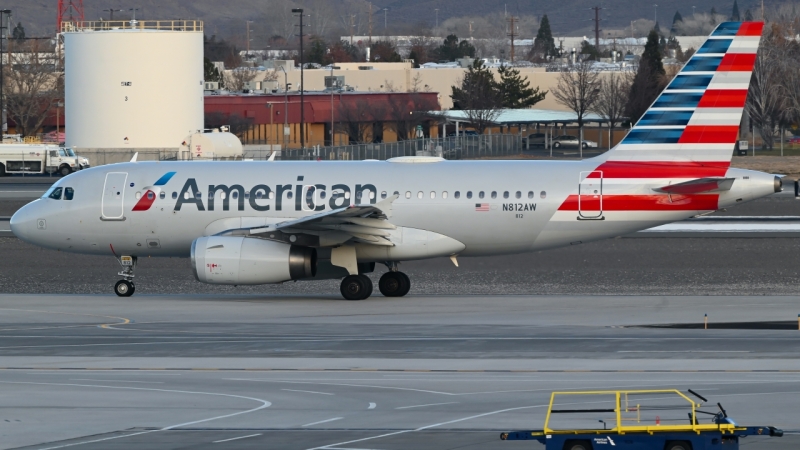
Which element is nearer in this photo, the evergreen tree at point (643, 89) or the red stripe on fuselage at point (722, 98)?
the red stripe on fuselage at point (722, 98)

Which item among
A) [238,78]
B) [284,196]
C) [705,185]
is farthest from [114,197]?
[238,78]

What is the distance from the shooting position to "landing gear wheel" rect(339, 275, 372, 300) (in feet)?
103

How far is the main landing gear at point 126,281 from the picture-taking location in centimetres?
3269

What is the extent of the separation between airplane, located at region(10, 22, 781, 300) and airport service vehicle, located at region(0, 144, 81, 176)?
55813mm

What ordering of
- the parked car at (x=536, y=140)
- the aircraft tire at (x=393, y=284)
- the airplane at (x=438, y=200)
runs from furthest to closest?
the parked car at (x=536, y=140) < the aircraft tire at (x=393, y=284) < the airplane at (x=438, y=200)

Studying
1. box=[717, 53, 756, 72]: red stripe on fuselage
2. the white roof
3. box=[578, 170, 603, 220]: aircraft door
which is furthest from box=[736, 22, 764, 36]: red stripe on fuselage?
the white roof

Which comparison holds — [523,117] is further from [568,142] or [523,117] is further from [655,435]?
[655,435]

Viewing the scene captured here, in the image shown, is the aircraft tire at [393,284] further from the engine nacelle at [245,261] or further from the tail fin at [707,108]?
the tail fin at [707,108]

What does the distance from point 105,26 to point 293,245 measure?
69.9 m

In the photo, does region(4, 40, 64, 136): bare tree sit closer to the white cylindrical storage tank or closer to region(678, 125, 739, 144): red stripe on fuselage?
the white cylindrical storage tank

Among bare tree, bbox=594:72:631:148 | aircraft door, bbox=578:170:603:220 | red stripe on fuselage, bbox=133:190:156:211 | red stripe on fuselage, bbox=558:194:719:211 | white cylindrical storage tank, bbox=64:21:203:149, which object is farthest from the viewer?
bare tree, bbox=594:72:631:148

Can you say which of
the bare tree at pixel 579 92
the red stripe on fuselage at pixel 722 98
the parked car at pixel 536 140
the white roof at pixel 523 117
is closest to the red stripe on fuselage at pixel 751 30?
the red stripe on fuselage at pixel 722 98

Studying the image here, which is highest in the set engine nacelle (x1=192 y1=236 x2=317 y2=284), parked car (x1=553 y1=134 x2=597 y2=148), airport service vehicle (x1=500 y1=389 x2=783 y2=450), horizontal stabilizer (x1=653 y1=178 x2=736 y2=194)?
parked car (x1=553 y1=134 x2=597 y2=148)

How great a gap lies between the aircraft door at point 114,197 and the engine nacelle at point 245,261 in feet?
10.9
